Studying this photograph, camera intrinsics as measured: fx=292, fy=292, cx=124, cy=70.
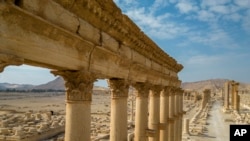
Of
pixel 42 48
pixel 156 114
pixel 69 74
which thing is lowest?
pixel 156 114

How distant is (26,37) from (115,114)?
4429 millimetres

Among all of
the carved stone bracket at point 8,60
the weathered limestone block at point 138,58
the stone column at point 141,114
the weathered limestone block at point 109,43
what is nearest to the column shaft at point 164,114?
the stone column at point 141,114

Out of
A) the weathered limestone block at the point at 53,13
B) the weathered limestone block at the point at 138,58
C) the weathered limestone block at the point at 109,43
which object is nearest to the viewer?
the weathered limestone block at the point at 53,13

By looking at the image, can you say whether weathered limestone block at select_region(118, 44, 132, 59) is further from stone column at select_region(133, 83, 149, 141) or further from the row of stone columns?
stone column at select_region(133, 83, 149, 141)

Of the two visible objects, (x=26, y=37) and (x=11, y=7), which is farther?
(x=26, y=37)

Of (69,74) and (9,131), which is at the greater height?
(69,74)

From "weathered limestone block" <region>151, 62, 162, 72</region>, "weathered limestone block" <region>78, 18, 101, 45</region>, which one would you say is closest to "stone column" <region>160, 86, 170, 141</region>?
"weathered limestone block" <region>151, 62, 162, 72</region>

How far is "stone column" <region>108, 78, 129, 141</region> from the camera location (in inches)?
325

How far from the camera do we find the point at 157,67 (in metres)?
13.0

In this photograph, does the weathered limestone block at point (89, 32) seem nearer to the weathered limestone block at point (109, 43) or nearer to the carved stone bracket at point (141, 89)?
the weathered limestone block at point (109, 43)

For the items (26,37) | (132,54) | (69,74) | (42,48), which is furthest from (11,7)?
(132,54)

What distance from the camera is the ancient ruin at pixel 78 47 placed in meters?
4.19

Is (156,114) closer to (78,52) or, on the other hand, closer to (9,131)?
(78,52)

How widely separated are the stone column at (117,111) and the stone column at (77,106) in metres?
2.26
